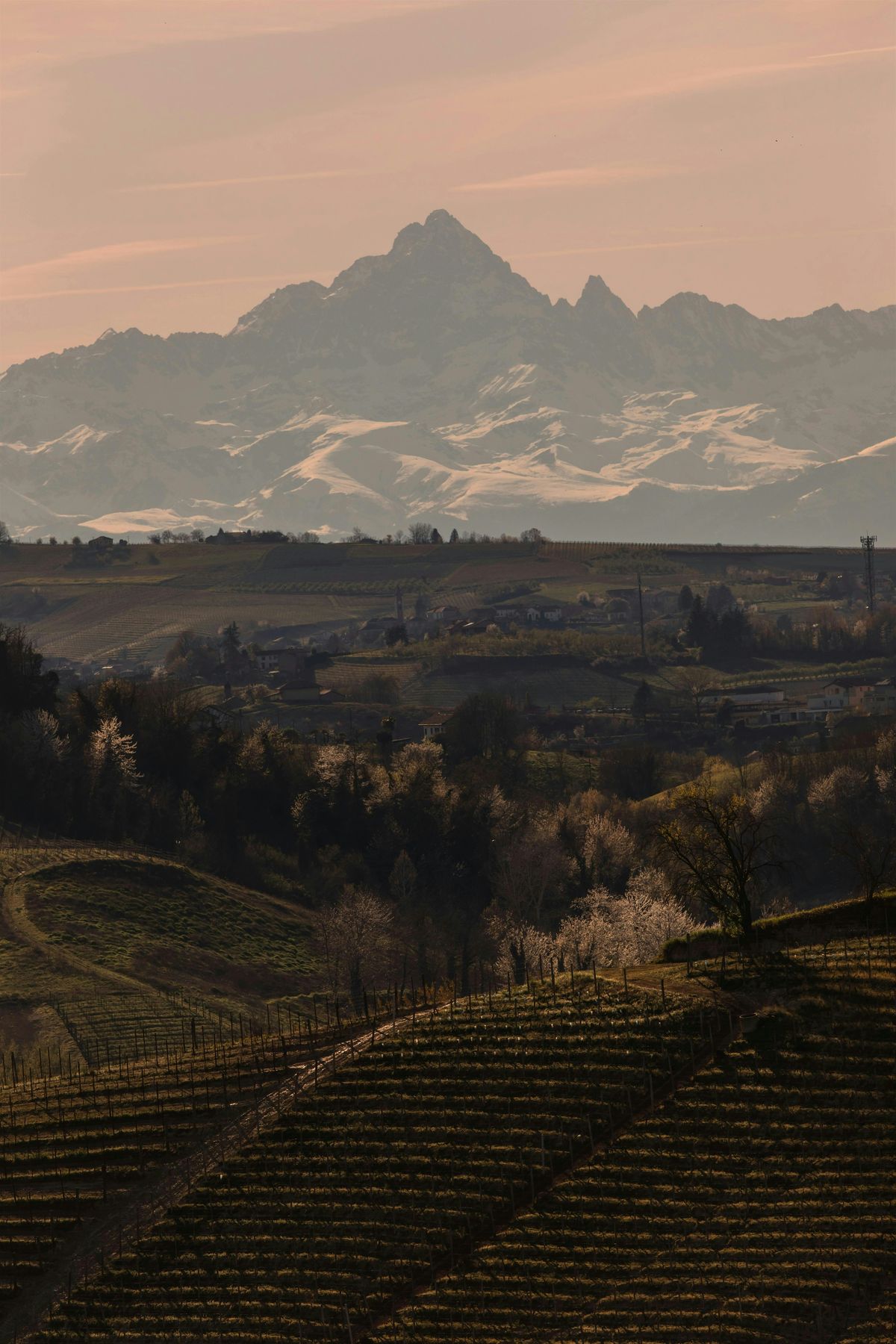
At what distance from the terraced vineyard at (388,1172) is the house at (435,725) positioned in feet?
337

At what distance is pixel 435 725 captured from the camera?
18750 centimetres

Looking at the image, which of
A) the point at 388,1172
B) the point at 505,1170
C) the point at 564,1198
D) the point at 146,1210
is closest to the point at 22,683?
the point at 146,1210

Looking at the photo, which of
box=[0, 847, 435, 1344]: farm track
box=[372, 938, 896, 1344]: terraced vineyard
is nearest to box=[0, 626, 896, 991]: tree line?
box=[0, 847, 435, 1344]: farm track

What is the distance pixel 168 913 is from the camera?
109812 millimetres

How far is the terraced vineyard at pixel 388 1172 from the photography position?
50.0m

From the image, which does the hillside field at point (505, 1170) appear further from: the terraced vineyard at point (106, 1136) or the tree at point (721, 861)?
the tree at point (721, 861)

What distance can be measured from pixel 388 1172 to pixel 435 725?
435 ft

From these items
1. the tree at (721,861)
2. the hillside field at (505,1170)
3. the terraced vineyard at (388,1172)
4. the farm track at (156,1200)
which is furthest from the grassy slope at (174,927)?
the terraced vineyard at (388,1172)

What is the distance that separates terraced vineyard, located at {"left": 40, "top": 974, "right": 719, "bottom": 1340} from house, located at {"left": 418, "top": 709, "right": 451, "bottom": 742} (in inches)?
4041

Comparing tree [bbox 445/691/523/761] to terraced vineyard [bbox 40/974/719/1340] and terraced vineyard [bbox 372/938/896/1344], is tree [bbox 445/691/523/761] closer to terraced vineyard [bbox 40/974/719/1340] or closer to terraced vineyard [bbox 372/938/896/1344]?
terraced vineyard [bbox 40/974/719/1340]

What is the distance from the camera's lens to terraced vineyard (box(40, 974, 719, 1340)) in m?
50.0

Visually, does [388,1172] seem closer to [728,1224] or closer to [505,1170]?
[505,1170]

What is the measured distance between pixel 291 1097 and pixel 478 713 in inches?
4276

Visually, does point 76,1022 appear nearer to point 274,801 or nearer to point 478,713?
point 274,801
